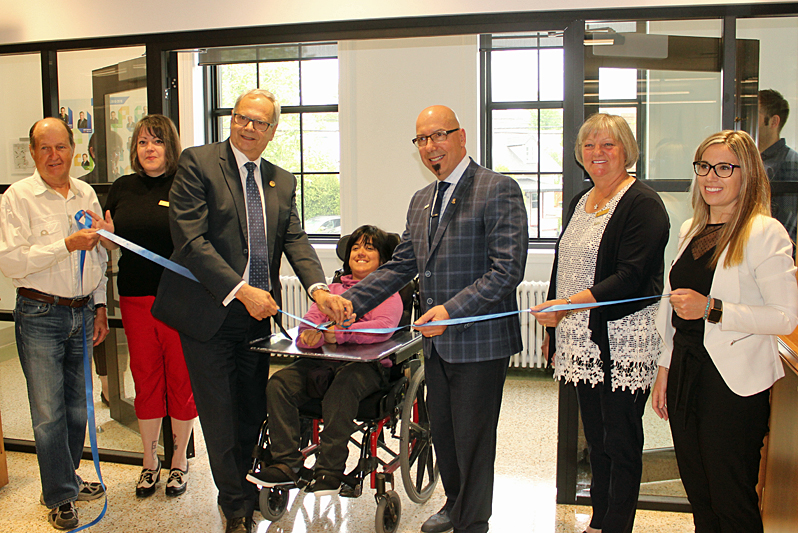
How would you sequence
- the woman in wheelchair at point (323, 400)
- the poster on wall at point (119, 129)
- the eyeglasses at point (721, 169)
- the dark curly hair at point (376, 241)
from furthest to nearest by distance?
the poster on wall at point (119, 129) < the dark curly hair at point (376, 241) < the woman in wheelchair at point (323, 400) < the eyeglasses at point (721, 169)

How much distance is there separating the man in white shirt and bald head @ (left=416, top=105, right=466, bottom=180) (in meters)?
1.54

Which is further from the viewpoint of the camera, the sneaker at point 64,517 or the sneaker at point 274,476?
the sneaker at point 64,517

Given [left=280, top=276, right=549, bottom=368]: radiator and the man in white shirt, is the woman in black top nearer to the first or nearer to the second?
the man in white shirt

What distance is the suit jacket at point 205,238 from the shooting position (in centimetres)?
245

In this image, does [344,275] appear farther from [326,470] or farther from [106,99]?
[106,99]

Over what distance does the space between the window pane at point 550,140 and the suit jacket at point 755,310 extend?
12.2ft

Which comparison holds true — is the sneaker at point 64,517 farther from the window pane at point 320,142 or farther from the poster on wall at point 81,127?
the window pane at point 320,142

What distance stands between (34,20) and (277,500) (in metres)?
2.87

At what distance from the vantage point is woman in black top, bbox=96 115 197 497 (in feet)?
9.70

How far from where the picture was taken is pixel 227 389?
2.62 meters

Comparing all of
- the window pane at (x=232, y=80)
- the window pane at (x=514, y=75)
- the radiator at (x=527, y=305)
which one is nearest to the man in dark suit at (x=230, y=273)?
the radiator at (x=527, y=305)

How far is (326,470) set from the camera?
255cm

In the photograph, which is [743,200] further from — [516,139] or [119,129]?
[516,139]

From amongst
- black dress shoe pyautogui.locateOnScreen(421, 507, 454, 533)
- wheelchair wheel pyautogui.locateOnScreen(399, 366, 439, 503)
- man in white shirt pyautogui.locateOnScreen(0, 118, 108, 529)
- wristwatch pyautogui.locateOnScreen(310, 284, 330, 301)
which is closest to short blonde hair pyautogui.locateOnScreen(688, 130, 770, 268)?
wheelchair wheel pyautogui.locateOnScreen(399, 366, 439, 503)
